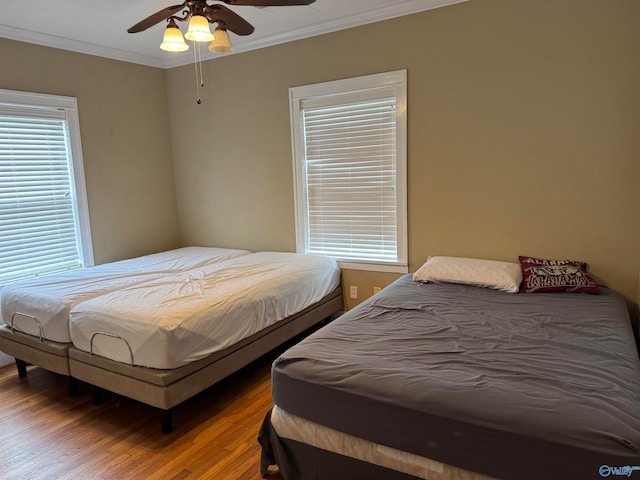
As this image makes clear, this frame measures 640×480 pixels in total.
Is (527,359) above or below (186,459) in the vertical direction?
above

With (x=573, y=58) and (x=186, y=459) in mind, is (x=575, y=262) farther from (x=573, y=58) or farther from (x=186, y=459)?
(x=186, y=459)

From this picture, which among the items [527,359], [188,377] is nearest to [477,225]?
[527,359]

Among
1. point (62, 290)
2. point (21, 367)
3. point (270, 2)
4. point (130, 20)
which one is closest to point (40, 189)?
point (62, 290)

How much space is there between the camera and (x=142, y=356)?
7.59ft

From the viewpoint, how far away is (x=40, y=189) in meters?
3.56

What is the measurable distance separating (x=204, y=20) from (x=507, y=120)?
2.08m

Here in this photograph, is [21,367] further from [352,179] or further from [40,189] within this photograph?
[352,179]

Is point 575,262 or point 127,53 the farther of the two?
point 127,53

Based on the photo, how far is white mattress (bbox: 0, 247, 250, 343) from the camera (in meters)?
2.68

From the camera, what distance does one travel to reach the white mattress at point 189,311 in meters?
2.29

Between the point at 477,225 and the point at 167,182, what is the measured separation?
3225mm

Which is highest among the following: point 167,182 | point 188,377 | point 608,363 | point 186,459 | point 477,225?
point 167,182

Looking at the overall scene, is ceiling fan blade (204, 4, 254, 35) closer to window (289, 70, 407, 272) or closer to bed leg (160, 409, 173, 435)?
window (289, 70, 407, 272)

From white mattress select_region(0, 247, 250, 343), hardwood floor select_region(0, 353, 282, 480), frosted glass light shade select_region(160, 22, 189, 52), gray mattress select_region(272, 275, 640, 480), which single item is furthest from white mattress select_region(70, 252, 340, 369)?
frosted glass light shade select_region(160, 22, 189, 52)
